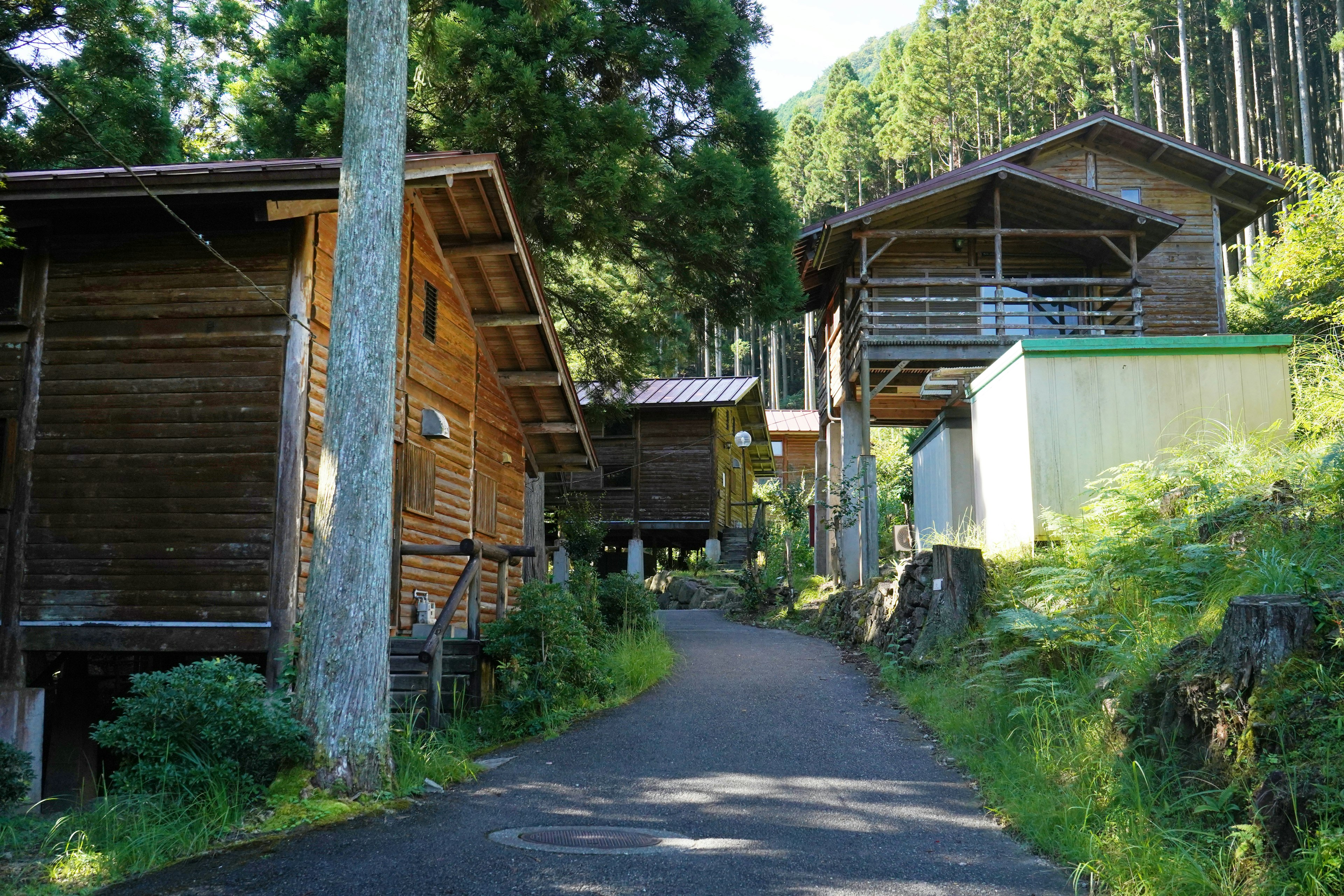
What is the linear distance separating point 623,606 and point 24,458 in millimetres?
8885

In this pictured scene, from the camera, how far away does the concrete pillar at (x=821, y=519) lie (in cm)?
2381

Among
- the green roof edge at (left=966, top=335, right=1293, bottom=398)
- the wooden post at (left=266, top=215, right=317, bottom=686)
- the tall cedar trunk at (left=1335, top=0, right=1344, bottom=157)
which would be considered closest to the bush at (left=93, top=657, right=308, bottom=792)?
the wooden post at (left=266, top=215, right=317, bottom=686)

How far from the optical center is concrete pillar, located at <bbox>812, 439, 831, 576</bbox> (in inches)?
938

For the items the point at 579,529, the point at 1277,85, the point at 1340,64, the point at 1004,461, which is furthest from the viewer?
the point at 1277,85

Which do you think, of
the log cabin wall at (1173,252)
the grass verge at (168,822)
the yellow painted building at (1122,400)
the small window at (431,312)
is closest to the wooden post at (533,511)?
the small window at (431,312)

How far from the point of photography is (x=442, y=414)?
13570mm

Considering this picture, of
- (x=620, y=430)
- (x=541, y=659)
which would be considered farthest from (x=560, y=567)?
(x=620, y=430)

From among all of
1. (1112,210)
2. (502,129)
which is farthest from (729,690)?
(1112,210)

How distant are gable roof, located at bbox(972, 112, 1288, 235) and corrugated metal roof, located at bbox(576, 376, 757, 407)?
10081mm

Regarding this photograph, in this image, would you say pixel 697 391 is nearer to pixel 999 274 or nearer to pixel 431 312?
pixel 999 274

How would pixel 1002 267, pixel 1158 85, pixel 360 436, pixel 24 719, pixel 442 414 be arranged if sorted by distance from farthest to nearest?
pixel 1158 85 < pixel 1002 267 < pixel 442 414 < pixel 24 719 < pixel 360 436

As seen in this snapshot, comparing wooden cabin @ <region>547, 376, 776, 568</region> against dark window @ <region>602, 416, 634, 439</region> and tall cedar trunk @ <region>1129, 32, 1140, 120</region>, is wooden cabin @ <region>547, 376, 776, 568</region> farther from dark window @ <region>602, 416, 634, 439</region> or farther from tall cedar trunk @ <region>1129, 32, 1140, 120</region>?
tall cedar trunk @ <region>1129, 32, 1140, 120</region>

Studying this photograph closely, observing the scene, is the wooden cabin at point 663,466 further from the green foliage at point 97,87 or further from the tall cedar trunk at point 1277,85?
the tall cedar trunk at point 1277,85

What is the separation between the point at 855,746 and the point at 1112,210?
15.0 m
